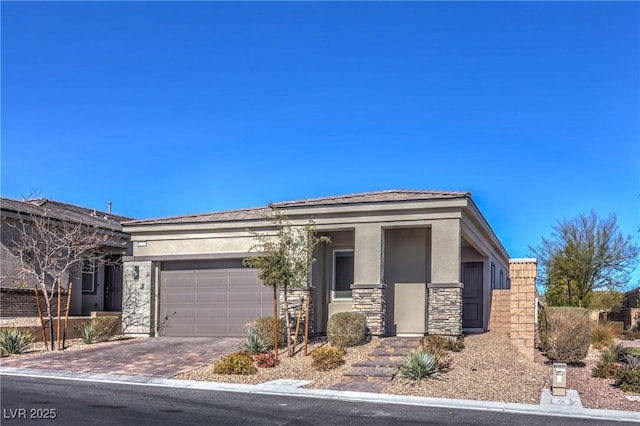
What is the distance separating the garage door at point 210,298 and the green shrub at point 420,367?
709cm

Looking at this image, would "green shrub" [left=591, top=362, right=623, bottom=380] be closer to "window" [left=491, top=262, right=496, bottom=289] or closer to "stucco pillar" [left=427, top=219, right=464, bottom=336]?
"stucco pillar" [left=427, top=219, right=464, bottom=336]

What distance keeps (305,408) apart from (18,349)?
10.6m

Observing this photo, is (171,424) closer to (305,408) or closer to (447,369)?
(305,408)

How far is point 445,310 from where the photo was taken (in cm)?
1798

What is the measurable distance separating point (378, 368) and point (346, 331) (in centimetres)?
240

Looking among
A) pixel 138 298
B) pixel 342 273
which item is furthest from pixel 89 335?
pixel 342 273

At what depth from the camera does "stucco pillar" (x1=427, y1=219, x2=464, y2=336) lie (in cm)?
1791

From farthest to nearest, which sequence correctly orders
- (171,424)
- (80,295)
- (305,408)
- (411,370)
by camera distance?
(80,295), (411,370), (305,408), (171,424)

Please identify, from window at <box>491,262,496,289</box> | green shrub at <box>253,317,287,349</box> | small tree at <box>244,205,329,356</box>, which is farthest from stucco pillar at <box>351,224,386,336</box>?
window at <box>491,262,496,289</box>

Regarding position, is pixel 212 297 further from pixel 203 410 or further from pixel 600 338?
pixel 600 338

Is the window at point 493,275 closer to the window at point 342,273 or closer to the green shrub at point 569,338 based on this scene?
the window at point 342,273

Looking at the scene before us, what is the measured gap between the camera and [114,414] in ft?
33.7

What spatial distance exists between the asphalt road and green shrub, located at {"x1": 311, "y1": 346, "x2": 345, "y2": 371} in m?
2.86

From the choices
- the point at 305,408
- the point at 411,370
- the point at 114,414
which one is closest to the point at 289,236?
the point at 411,370
